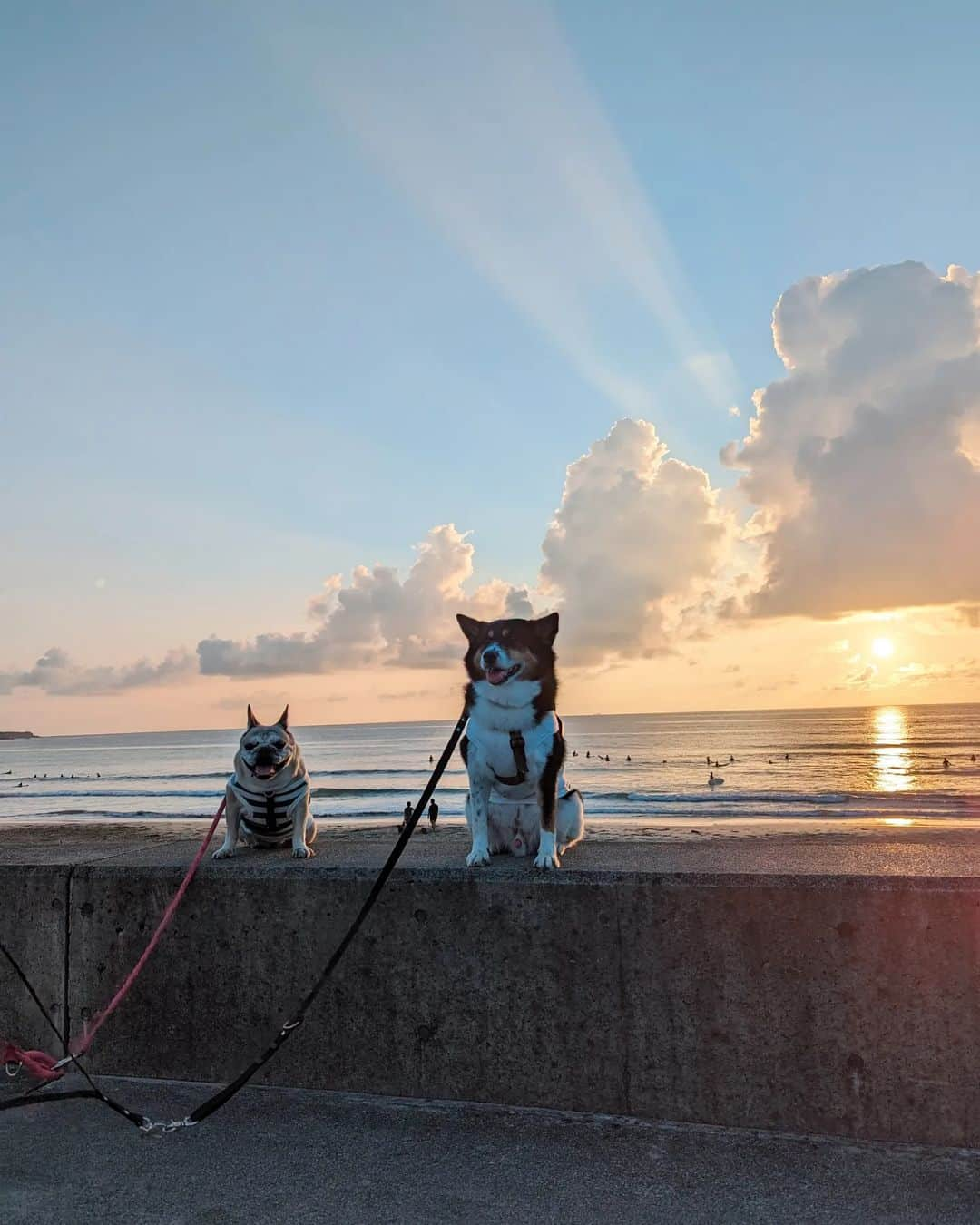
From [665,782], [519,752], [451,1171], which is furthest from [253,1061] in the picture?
[665,782]

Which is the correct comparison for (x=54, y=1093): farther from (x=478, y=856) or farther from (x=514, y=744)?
(x=514, y=744)

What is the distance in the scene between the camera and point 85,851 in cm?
497

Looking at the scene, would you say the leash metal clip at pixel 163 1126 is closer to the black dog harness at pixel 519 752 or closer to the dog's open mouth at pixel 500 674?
the black dog harness at pixel 519 752

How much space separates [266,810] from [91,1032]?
1.39 m

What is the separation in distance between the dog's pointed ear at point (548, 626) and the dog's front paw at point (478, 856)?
113cm

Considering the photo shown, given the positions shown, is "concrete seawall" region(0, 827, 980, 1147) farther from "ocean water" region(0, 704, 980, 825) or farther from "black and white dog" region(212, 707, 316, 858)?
"ocean water" region(0, 704, 980, 825)

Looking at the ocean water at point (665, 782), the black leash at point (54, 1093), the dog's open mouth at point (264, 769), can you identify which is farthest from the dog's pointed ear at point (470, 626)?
the ocean water at point (665, 782)

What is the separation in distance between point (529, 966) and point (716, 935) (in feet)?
2.61

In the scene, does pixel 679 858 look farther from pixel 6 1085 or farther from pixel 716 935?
pixel 6 1085

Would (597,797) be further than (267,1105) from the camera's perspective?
Yes

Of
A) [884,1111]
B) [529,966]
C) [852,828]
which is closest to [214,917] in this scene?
[529,966]

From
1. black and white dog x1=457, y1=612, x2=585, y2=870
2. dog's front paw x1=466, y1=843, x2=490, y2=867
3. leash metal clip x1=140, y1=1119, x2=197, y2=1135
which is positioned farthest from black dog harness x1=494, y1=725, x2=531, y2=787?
leash metal clip x1=140, y1=1119, x2=197, y2=1135

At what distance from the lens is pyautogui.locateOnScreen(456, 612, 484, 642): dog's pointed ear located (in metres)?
4.72

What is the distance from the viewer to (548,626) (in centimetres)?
461
